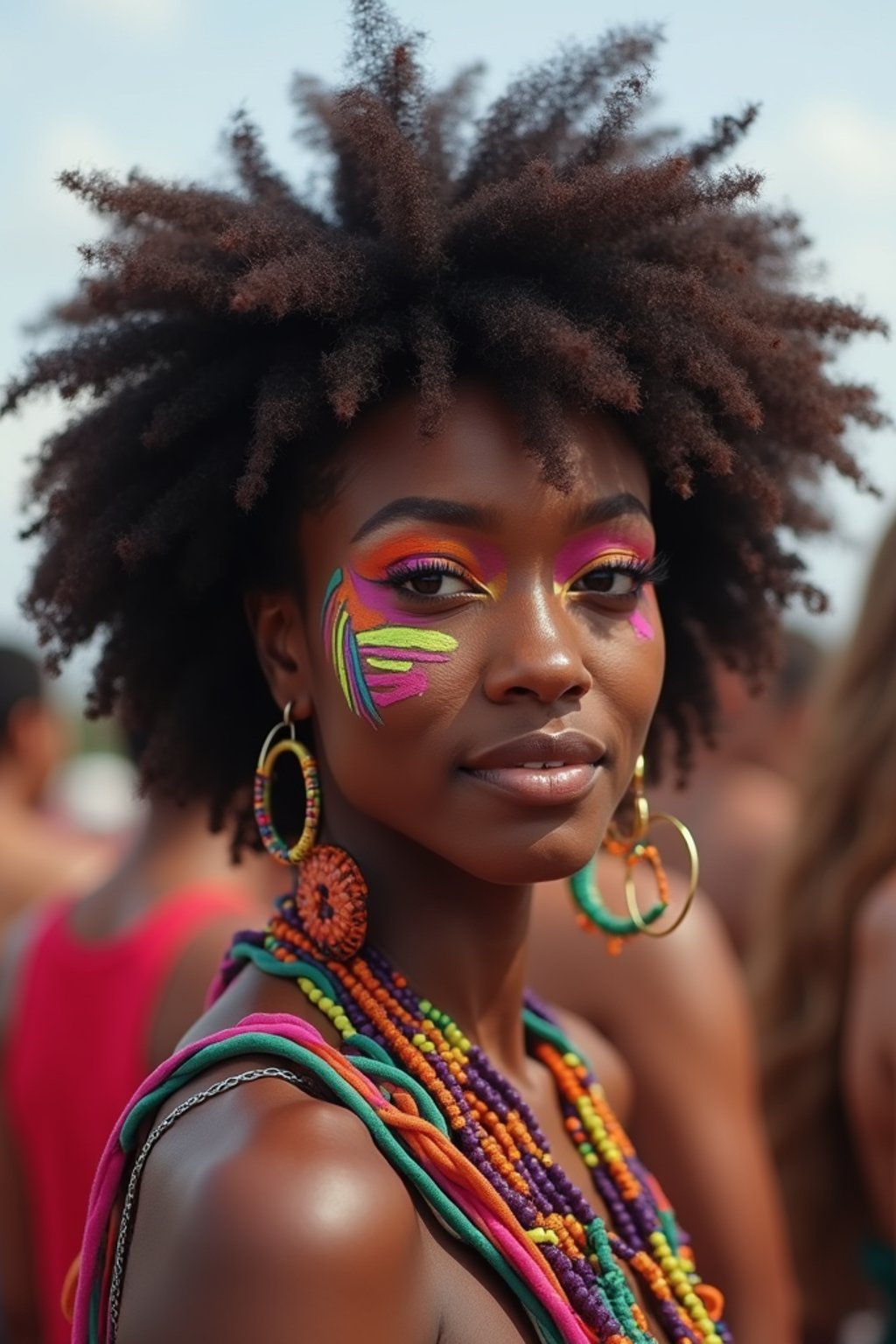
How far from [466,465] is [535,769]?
1.34 feet

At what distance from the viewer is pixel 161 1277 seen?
1724 mm

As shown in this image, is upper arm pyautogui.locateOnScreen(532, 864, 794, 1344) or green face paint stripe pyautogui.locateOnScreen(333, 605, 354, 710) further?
upper arm pyautogui.locateOnScreen(532, 864, 794, 1344)

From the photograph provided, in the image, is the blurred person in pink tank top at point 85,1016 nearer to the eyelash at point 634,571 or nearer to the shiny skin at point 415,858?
the shiny skin at point 415,858

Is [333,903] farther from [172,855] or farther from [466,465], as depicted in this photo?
[172,855]

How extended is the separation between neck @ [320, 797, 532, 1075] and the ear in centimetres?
16

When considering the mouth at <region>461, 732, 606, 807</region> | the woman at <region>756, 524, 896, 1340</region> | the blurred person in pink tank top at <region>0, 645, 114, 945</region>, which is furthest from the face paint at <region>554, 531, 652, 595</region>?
the blurred person in pink tank top at <region>0, 645, 114, 945</region>

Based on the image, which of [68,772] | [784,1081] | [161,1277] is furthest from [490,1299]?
[68,772]

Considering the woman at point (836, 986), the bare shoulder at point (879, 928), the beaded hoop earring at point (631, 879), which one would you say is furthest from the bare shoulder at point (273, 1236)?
the woman at point (836, 986)

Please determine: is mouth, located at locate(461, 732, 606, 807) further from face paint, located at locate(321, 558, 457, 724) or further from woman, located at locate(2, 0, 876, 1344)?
face paint, located at locate(321, 558, 457, 724)

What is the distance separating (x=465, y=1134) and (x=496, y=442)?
0.91 m

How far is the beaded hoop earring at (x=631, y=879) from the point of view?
2439 mm

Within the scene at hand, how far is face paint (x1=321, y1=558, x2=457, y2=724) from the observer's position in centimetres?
208

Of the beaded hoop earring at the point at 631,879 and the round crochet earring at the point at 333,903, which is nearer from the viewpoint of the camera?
the round crochet earring at the point at 333,903

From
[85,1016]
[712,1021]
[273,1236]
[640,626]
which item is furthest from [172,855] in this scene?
[273,1236]
